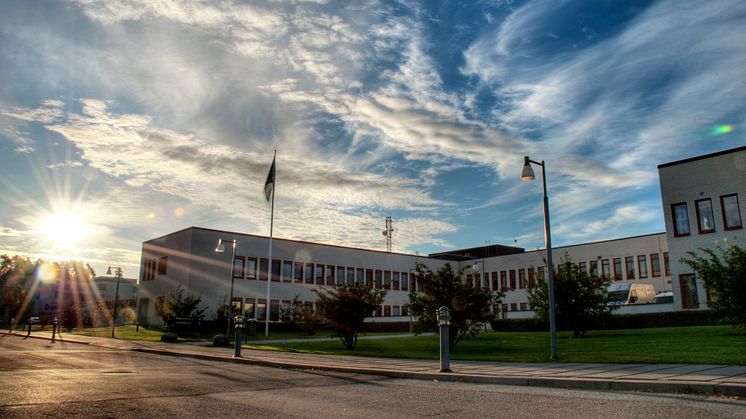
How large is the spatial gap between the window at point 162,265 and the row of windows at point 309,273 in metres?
7.55

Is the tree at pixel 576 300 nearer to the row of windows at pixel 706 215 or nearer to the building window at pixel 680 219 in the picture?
the row of windows at pixel 706 215

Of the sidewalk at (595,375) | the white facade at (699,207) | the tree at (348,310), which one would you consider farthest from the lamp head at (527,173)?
the white facade at (699,207)

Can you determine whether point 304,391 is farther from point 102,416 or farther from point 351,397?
point 102,416

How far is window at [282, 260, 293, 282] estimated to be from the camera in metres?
54.2

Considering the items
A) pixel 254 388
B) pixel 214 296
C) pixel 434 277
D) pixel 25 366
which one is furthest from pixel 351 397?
pixel 214 296

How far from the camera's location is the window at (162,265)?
5377cm

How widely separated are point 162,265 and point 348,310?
36.0 m

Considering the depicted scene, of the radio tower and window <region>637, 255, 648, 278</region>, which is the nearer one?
window <region>637, 255, 648, 278</region>

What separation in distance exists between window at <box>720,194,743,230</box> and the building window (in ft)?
6.90

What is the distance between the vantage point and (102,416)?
680 cm

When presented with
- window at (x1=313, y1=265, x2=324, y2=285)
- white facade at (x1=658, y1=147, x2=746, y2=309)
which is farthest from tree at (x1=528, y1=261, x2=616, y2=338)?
window at (x1=313, y1=265, x2=324, y2=285)

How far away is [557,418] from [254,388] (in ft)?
17.9

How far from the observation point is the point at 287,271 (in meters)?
54.6

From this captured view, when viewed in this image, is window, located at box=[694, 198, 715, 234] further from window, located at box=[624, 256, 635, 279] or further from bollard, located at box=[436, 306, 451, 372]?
bollard, located at box=[436, 306, 451, 372]
